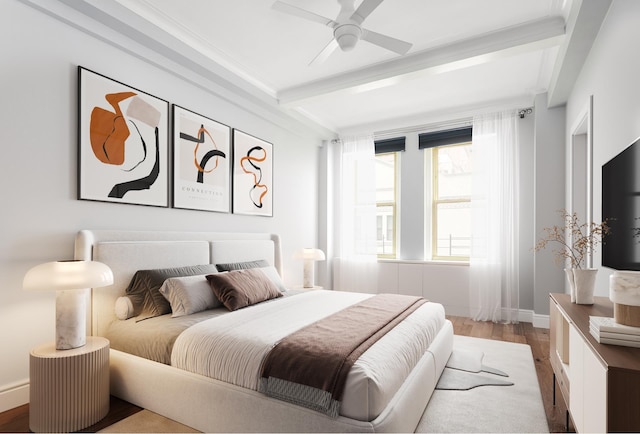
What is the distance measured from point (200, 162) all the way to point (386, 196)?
3.00 meters

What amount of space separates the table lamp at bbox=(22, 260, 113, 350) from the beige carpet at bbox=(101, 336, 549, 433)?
1.90 ft

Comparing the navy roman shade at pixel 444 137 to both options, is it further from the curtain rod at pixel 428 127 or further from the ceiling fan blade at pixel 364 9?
the ceiling fan blade at pixel 364 9

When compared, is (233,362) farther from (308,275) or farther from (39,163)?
(308,275)

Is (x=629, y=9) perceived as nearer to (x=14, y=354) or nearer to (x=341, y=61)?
(x=341, y=61)

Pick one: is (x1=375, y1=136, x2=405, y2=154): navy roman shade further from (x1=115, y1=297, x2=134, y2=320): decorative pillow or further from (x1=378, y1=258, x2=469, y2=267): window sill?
(x1=115, y1=297, x2=134, y2=320): decorative pillow

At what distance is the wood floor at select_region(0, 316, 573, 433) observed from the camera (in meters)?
2.02

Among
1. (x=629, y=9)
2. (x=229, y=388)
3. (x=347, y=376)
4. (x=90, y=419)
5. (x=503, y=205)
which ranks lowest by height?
(x=90, y=419)

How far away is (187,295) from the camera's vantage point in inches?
102

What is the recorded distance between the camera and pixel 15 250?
2188 mm

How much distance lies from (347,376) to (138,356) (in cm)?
144

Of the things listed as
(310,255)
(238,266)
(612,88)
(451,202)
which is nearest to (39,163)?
(238,266)

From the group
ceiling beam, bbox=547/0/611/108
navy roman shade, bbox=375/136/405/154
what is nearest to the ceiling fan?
ceiling beam, bbox=547/0/611/108

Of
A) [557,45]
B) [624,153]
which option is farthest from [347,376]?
[557,45]

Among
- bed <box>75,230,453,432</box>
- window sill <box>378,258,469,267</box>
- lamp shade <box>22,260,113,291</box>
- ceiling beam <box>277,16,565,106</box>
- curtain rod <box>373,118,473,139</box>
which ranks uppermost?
ceiling beam <box>277,16,565,106</box>
